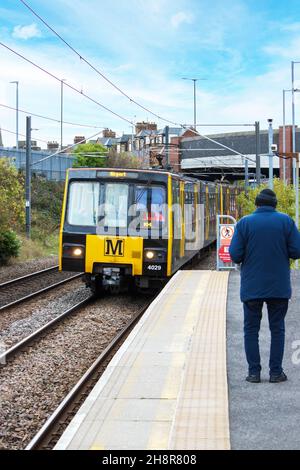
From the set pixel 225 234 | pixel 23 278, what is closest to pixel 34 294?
pixel 23 278

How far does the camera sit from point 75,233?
14.6 meters

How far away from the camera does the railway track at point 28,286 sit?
15.5 metres

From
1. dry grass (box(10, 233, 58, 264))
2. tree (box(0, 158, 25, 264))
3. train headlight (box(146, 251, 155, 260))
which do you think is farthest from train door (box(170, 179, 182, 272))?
dry grass (box(10, 233, 58, 264))

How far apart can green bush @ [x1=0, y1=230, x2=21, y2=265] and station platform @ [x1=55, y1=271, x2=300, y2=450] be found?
15721mm

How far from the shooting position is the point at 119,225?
14531mm

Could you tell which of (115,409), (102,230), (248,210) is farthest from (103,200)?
(248,210)

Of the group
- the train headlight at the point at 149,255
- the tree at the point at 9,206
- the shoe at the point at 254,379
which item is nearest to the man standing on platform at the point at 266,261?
the shoe at the point at 254,379

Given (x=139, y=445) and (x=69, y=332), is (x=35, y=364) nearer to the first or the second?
(x=69, y=332)

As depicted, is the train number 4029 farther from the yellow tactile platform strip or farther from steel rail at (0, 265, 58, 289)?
steel rail at (0, 265, 58, 289)

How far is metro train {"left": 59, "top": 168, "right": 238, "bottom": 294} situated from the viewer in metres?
14.4

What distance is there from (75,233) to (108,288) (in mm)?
2315

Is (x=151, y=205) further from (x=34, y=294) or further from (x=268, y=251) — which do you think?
(x=268, y=251)

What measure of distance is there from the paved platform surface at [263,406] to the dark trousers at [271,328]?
21cm

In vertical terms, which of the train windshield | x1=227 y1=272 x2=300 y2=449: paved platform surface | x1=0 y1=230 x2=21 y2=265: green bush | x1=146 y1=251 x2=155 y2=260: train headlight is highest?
the train windshield
